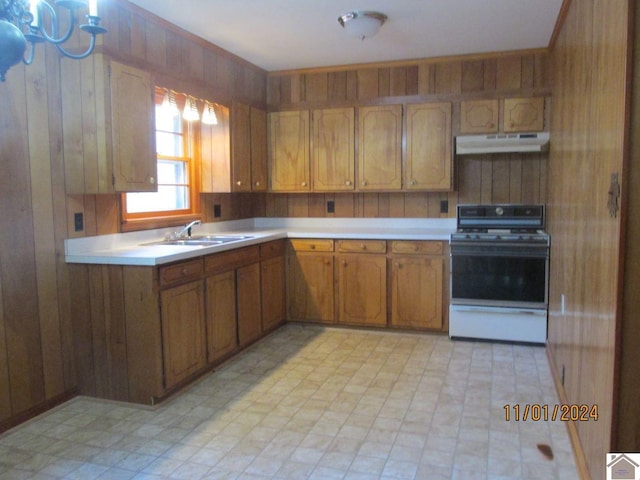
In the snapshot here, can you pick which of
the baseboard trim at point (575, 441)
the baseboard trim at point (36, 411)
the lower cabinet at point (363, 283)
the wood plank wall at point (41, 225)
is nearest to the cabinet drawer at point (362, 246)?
the lower cabinet at point (363, 283)

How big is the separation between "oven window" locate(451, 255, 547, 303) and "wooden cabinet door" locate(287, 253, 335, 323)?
1125mm

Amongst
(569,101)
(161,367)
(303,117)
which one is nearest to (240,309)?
(161,367)

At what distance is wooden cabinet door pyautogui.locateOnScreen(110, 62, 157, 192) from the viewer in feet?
9.92

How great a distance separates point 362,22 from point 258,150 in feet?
5.79

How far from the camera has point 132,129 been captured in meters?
3.13

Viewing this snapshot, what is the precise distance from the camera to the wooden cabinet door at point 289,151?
498 centimetres

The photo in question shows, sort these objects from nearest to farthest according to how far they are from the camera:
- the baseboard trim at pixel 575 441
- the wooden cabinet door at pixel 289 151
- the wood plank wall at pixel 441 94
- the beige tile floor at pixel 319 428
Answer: the baseboard trim at pixel 575 441
the beige tile floor at pixel 319 428
the wood plank wall at pixel 441 94
the wooden cabinet door at pixel 289 151

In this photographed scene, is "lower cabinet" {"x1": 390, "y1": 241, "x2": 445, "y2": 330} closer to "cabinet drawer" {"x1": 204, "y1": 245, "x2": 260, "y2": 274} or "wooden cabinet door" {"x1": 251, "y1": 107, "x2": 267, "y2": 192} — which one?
"cabinet drawer" {"x1": 204, "y1": 245, "x2": 260, "y2": 274}

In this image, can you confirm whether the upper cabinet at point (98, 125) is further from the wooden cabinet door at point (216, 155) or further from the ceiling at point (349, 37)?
the wooden cabinet door at point (216, 155)

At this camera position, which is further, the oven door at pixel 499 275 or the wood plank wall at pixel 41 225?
the oven door at pixel 499 275

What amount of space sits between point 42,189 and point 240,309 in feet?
5.39

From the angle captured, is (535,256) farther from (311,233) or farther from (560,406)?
(311,233)

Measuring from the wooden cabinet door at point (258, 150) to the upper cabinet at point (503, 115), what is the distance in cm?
186

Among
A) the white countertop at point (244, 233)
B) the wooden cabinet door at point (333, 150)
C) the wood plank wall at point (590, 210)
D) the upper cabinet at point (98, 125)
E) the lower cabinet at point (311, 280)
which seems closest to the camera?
the wood plank wall at point (590, 210)
